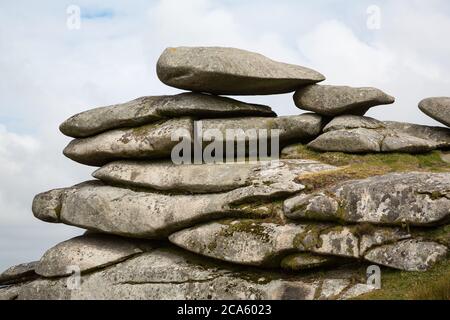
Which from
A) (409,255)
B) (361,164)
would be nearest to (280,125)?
(361,164)

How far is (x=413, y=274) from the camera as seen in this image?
18.5 m

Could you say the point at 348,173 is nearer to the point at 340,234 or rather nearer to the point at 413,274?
the point at 340,234

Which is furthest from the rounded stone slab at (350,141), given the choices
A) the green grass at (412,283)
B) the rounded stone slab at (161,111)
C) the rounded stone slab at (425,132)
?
the green grass at (412,283)

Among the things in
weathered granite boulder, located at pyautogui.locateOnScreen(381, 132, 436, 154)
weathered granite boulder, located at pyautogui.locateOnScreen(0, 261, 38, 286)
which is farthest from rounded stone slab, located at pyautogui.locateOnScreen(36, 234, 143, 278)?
weathered granite boulder, located at pyautogui.locateOnScreen(381, 132, 436, 154)

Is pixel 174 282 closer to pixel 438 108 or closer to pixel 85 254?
pixel 85 254

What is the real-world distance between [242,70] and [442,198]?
32.9 ft

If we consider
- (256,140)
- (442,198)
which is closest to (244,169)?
(256,140)

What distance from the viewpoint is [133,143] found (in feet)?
85.4

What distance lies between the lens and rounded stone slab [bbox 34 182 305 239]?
22.3 metres

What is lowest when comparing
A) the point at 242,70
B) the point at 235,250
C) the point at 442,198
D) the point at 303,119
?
the point at 235,250

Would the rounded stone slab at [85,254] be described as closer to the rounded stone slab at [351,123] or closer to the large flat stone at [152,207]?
the large flat stone at [152,207]

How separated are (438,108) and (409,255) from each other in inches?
399


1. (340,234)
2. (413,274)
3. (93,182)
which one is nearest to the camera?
(413,274)

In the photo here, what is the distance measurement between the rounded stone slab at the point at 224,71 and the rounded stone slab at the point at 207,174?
12.2ft
